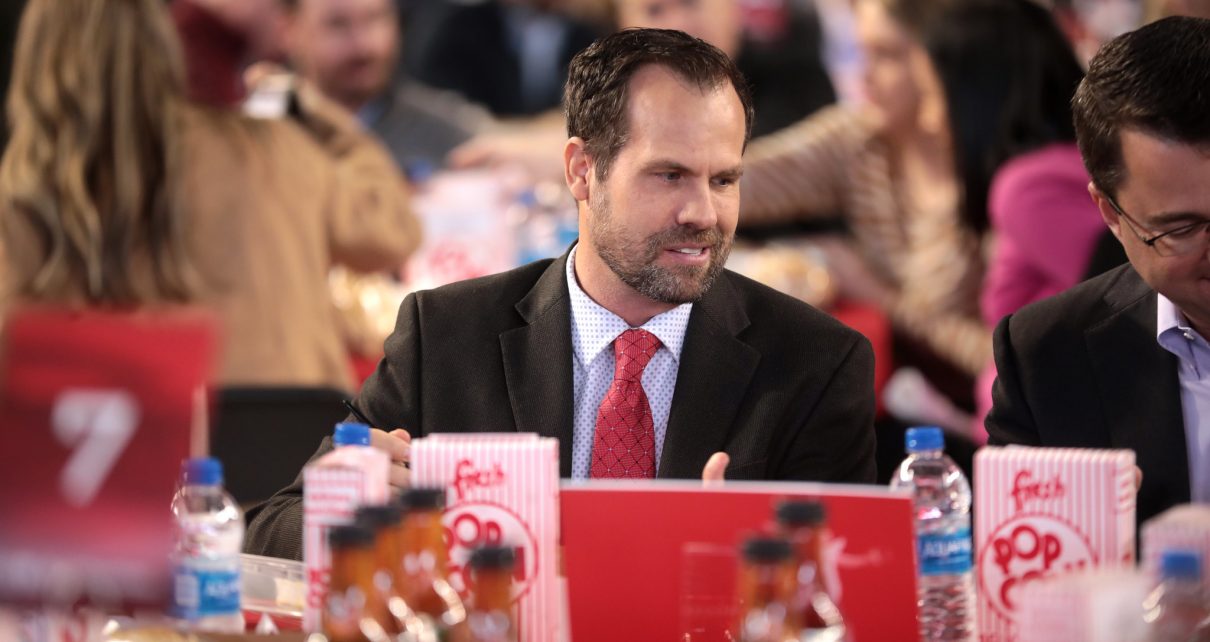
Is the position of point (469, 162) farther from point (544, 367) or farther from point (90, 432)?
point (90, 432)

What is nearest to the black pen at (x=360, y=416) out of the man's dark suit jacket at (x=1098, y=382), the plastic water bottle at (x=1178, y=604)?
the man's dark suit jacket at (x=1098, y=382)

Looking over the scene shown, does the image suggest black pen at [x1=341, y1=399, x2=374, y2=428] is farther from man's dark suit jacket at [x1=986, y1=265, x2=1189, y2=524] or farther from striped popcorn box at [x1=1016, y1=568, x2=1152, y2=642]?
striped popcorn box at [x1=1016, y1=568, x2=1152, y2=642]

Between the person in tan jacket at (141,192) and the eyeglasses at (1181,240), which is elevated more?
the person in tan jacket at (141,192)

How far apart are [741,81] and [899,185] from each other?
10.0ft

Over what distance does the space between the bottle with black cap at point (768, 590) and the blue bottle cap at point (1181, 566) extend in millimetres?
352

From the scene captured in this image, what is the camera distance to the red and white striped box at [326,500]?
1761 millimetres

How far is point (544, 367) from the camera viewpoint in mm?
2496

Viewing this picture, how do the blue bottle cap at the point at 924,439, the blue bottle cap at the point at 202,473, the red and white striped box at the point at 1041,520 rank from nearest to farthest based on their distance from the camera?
the red and white striped box at the point at 1041,520
the blue bottle cap at the point at 202,473
the blue bottle cap at the point at 924,439

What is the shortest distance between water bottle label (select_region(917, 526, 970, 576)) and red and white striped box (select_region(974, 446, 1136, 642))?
84 mm

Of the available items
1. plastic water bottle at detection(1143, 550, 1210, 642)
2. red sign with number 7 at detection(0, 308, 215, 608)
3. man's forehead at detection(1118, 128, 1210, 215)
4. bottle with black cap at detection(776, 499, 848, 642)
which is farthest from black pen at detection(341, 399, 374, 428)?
plastic water bottle at detection(1143, 550, 1210, 642)

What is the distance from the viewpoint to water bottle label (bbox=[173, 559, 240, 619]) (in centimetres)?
181

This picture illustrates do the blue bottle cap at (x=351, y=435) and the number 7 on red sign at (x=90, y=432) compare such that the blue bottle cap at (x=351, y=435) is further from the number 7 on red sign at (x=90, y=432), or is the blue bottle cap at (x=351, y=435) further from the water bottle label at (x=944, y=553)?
the water bottle label at (x=944, y=553)

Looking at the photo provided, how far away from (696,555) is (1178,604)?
20.3 inches

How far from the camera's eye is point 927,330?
5348 mm
